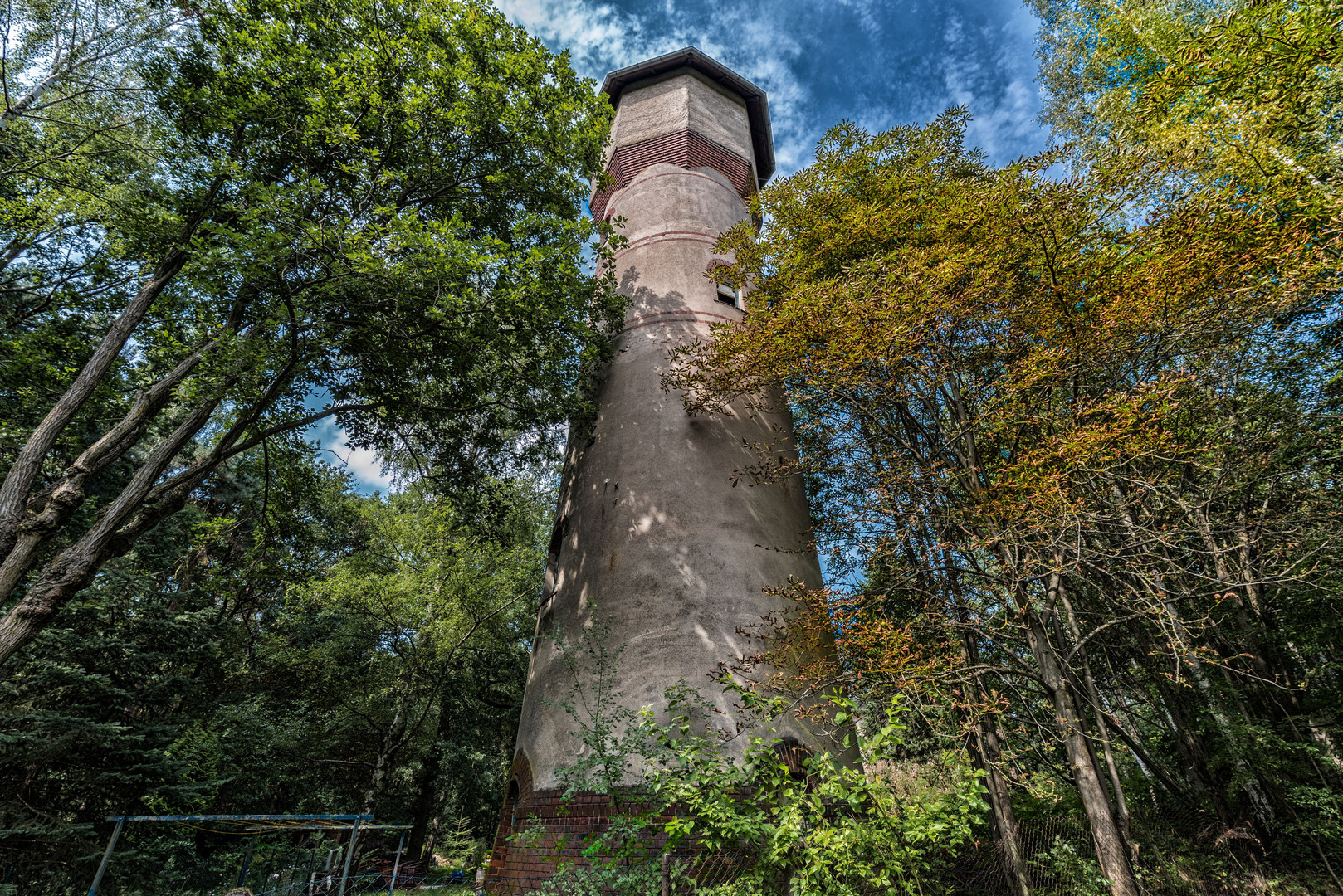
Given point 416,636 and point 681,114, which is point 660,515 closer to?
point 681,114

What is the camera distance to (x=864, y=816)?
206 inches

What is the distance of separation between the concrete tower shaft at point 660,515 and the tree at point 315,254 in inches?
45.3

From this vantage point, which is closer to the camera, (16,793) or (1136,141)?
(1136,141)

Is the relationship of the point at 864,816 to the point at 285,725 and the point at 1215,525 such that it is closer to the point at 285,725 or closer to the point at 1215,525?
the point at 1215,525

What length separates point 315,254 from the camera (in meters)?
7.24

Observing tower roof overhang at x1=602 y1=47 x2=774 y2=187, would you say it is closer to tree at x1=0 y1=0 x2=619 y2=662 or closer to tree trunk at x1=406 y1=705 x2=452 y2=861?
tree at x1=0 y1=0 x2=619 y2=662

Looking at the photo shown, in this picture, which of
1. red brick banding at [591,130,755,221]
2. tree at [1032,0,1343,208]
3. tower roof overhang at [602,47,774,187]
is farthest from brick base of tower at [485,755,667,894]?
tower roof overhang at [602,47,774,187]

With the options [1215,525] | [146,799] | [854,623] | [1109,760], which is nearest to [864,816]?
[854,623]

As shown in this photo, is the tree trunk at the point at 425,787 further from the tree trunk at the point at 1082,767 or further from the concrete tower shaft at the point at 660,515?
the tree trunk at the point at 1082,767

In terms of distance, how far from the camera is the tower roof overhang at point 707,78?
48.7ft

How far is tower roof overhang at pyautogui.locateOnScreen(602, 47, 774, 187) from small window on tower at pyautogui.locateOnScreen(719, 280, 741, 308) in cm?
648

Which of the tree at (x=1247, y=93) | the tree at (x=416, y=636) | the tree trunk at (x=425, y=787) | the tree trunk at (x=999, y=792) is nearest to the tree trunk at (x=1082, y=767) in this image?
the tree trunk at (x=999, y=792)

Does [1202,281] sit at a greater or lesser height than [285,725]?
greater

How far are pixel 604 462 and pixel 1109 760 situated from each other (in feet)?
24.2
